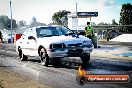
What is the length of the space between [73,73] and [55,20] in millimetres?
79377

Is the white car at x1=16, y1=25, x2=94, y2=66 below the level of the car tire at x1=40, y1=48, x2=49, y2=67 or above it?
above

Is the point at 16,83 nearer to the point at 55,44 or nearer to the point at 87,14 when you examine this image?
the point at 55,44

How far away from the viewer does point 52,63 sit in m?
12.5

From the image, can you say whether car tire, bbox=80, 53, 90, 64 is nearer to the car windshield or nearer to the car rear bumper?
the car rear bumper

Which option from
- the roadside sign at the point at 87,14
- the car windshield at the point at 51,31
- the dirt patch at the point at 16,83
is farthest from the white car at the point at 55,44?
the roadside sign at the point at 87,14

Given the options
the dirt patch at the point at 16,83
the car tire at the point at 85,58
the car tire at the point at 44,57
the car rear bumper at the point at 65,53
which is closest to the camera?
the dirt patch at the point at 16,83

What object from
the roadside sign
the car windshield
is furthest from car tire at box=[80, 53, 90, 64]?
the roadside sign

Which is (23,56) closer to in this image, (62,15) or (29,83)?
(29,83)

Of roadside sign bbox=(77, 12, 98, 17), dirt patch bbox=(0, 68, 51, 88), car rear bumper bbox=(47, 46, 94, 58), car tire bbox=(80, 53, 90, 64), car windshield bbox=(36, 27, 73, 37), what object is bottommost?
dirt patch bbox=(0, 68, 51, 88)

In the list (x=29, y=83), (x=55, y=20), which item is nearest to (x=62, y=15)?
(x=55, y=20)

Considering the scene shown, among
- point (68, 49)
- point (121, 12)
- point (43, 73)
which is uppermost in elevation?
point (121, 12)

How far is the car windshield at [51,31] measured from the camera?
41.2ft

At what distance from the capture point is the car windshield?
1255 centimetres

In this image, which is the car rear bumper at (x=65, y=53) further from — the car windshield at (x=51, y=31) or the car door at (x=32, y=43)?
the car windshield at (x=51, y=31)
